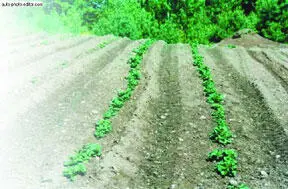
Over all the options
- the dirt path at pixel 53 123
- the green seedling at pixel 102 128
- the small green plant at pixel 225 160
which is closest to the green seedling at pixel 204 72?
the dirt path at pixel 53 123

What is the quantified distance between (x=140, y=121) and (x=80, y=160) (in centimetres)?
243

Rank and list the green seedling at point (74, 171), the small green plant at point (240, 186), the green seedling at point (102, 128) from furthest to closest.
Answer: the green seedling at point (102, 128) < the green seedling at point (74, 171) < the small green plant at point (240, 186)

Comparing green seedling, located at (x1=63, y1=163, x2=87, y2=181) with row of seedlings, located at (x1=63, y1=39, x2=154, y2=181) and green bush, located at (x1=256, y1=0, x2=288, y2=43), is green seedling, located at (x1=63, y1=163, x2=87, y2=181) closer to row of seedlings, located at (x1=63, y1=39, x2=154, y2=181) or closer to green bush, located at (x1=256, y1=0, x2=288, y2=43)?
row of seedlings, located at (x1=63, y1=39, x2=154, y2=181)

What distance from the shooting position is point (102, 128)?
843 cm

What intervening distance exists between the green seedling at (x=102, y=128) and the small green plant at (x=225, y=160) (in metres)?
2.50

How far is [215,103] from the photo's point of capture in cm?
1013

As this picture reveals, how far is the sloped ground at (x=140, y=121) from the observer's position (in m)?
6.86

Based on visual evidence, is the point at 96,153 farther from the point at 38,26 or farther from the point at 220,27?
the point at 38,26

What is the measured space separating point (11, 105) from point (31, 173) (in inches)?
151

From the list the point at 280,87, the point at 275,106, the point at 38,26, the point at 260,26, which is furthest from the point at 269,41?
the point at 38,26

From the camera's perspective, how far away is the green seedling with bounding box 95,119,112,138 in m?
8.25

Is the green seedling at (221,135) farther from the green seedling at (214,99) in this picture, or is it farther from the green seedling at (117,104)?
the green seedling at (117,104)

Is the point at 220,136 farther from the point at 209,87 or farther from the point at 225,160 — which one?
the point at 209,87

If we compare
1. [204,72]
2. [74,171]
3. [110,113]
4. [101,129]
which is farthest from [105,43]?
[74,171]
